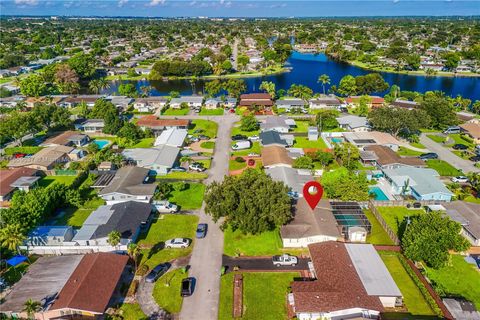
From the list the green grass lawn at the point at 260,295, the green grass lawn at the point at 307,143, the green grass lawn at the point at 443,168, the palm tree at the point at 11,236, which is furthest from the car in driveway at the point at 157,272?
the green grass lawn at the point at 443,168

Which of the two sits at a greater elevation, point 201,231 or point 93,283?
point 93,283

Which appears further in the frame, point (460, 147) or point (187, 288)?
point (460, 147)

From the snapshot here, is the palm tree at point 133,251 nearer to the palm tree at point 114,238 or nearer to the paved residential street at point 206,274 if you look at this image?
the palm tree at point 114,238

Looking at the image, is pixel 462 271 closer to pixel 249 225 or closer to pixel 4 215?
Result: pixel 249 225

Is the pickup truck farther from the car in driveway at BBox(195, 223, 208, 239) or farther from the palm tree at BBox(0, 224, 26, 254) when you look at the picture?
the palm tree at BBox(0, 224, 26, 254)

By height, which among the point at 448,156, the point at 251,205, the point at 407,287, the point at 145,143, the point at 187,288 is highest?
the point at 251,205

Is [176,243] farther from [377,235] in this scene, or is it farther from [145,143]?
[145,143]

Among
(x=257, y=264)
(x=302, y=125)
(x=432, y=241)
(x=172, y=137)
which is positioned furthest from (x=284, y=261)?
(x=302, y=125)

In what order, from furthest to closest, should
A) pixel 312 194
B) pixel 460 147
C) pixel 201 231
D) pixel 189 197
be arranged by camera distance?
1. pixel 460 147
2. pixel 189 197
3. pixel 312 194
4. pixel 201 231
